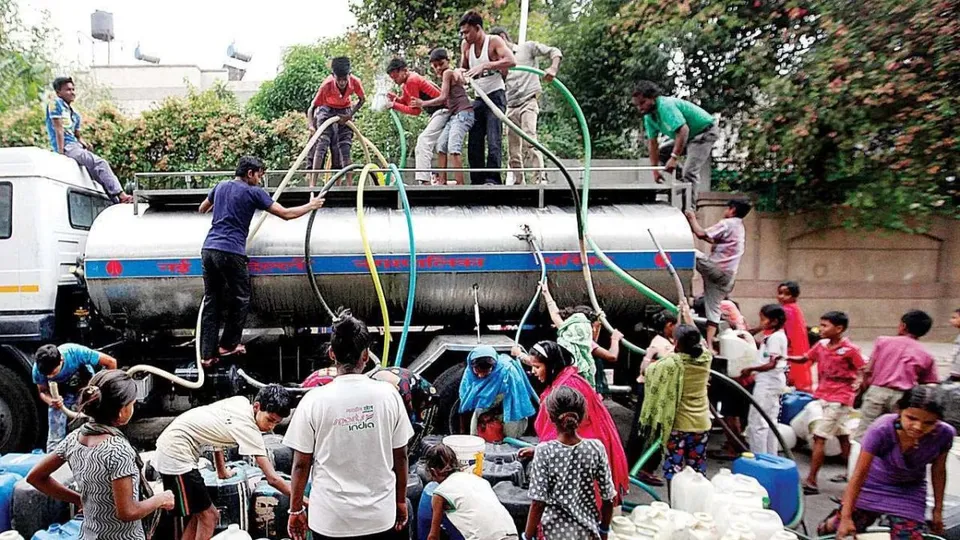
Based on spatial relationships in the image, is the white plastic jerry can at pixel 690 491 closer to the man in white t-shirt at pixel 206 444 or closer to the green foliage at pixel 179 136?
the man in white t-shirt at pixel 206 444

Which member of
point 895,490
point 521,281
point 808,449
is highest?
point 521,281

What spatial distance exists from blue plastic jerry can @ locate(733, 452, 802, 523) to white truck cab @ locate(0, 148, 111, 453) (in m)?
5.65

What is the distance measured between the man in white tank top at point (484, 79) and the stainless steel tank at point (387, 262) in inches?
44.6

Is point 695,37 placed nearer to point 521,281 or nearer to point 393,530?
point 521,281

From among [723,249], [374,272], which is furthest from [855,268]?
[374,272]

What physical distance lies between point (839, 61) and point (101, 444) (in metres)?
10.3

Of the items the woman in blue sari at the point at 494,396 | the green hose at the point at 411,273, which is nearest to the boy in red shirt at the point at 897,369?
the woman in blue sari at the point at 494,396

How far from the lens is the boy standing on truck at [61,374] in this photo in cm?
468

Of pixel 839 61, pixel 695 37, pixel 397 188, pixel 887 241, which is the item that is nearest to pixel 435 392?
pixel 397 188

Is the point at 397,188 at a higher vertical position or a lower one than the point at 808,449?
higher

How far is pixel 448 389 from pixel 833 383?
10.0ft

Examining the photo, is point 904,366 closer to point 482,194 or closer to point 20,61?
point 482,194

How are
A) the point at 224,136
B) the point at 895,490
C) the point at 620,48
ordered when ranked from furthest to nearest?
the point at 224,136, the point at 620,48, the point at 895,490

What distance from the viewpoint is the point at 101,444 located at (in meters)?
2.64
